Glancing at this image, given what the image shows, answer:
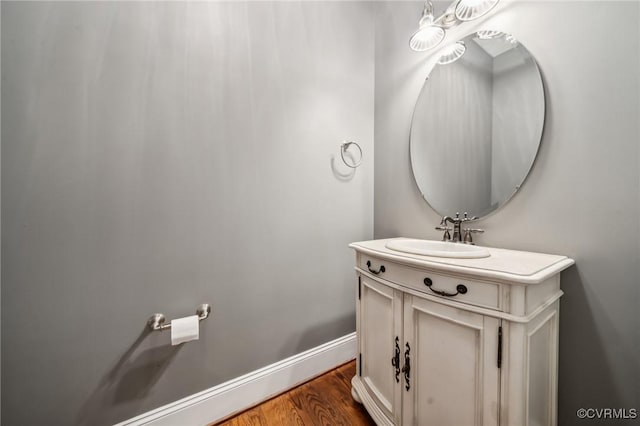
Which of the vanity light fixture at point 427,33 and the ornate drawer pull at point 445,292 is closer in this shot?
the ornate drawer pull at point 445,292

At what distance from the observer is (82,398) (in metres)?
0.88

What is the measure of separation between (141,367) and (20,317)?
445 millimetres

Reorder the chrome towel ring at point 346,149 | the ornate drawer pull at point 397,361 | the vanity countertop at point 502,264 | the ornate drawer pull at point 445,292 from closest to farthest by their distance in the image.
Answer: the vanity countertop at point 502,264, the ornate drawer pull at point 445,292, the ornate drawer pull at point 397,361, the chrome towel ring at point 346,149

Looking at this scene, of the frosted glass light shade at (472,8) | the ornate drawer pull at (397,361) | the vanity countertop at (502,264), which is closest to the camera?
the vanity countertop at (502,264)

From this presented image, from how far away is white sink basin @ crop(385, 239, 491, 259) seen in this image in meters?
0.81

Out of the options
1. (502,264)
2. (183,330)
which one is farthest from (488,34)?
(183,330)

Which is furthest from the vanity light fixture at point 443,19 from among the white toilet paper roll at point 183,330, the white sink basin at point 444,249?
the white toilet paper roll at point 183,330

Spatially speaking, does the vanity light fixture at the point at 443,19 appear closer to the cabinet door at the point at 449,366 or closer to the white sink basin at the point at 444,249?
the white sink basin at the point at 444,249

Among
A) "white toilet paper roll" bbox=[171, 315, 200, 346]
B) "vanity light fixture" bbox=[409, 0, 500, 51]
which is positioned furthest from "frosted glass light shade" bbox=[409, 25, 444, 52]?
"white toilet paper roll" bbox=[171, 315, 200, 346]

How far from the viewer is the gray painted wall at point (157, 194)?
0.80 metres

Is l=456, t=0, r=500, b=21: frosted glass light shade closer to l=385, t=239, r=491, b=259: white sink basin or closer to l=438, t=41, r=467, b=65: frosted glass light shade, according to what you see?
l=438, t=41, r=467, b=65: frosted glass light shade

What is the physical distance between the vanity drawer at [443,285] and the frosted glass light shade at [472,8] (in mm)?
1208

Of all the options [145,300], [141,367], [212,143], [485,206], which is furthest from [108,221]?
[485,206]

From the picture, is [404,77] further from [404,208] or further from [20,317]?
[20,317]
